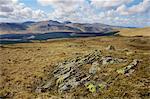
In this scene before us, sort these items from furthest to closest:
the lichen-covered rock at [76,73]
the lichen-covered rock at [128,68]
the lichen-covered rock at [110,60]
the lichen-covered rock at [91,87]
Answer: the lichen-covered rock at [110,60], the lichen-covered rock at [128,68], the lichen-covered rock at [76,73], the lichen-covered rock at [91,87]

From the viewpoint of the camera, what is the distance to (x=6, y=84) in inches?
1385

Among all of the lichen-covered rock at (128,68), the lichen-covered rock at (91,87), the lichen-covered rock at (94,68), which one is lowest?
the lichen-covered rock at (91,87)

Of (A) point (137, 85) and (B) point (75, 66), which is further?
(B) point (75, 66)

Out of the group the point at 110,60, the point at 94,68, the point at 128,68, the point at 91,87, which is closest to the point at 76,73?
the point at 94,68

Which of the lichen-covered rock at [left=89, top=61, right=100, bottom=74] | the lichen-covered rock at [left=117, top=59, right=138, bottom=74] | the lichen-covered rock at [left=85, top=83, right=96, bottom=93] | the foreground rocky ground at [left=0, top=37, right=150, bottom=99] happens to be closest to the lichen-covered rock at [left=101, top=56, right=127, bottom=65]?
the foreground rocky ground at [left=0, top=37, right=150, bottom=99]

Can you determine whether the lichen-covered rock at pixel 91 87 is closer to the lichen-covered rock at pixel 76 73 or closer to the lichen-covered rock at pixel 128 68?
the lichen-covered rock at pixel 76 73

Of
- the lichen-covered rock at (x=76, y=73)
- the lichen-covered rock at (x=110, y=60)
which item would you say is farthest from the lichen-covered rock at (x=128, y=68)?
the lichen-covered rock at (x=76, y=73)

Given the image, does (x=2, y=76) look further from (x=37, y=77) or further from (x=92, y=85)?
(x=92, y=85)

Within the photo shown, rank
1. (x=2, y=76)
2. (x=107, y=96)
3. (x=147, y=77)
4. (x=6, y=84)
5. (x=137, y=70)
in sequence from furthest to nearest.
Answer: (x=2, y=76) → (x=6, y=84) → (x=137, y=70) → (x=147, y=77) → (x=107, y=96)

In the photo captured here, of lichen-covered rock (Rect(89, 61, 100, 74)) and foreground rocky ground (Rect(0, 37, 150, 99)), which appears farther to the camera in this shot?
lichen-covered rock (Rect(89, 61, 100, 74))

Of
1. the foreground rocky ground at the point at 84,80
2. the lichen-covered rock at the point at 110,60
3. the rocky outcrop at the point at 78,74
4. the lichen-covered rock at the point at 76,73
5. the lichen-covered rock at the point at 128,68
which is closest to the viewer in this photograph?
the foreground rocky ground at the point at 84,80

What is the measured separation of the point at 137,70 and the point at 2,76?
2025 cm

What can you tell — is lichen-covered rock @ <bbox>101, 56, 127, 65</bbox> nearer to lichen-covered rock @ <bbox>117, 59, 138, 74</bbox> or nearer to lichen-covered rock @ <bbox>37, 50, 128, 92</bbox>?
lichen-covered rock @ <bbox>37, 50, 128, 92</bbox>

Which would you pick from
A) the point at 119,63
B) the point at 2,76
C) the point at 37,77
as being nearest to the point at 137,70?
the point at 119,63
